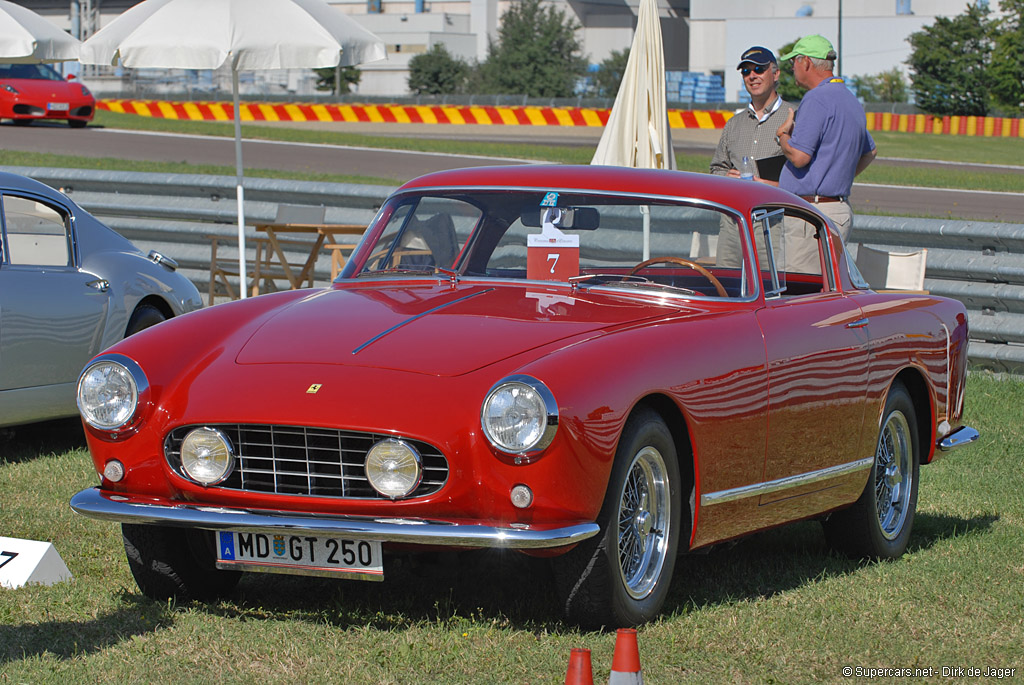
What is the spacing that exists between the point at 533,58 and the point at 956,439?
195ft

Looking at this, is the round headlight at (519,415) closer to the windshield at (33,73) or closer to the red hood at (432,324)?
the red hood at (432,324)

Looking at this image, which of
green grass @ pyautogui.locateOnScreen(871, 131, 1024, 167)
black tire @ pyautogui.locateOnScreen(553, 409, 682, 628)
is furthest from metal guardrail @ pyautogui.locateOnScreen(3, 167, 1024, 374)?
green grass @ pyautogui.locateOnScreen(871, 131, 1024, 167)

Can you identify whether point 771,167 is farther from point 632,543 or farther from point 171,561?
point 171,561

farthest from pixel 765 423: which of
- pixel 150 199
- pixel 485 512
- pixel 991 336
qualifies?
pixel 150 199

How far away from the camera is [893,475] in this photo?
228 inches

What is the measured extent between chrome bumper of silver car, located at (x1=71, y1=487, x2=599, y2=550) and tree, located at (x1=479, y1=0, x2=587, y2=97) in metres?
58.2

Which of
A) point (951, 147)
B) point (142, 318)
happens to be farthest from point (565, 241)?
point (951, 147)

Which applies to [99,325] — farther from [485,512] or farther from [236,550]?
[485,512]

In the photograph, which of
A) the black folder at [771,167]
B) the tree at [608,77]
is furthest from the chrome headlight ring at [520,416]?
the tree at [608,77]

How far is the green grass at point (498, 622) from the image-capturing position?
3969 mm

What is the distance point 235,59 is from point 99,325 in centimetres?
304

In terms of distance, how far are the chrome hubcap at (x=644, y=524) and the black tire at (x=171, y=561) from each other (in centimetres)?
134

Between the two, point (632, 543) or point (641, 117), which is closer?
point (632, 543)

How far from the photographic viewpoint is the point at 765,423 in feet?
15.6
